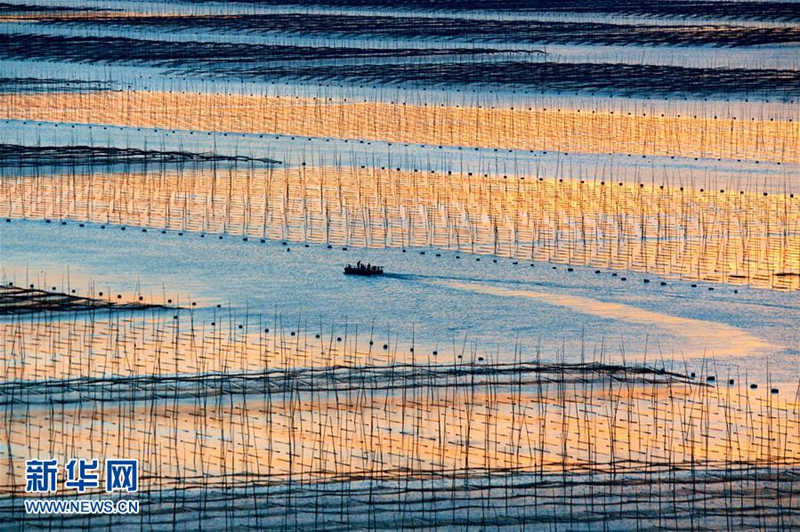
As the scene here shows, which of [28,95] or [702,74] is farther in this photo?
[702,74]

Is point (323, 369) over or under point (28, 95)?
under

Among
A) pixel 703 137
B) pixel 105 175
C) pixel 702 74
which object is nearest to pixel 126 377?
pixel 105 175

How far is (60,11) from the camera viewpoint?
42.3m

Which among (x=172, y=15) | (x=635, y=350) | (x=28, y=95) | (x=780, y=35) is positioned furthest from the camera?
(x=172, y=15)

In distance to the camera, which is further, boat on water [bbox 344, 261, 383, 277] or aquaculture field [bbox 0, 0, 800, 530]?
boat on water [bbox 344, 261, 383, 277]

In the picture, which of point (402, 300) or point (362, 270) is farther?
point (362, 270)

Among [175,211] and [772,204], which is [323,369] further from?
[772,204]

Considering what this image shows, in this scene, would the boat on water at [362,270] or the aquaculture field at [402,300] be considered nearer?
the aquaculture field at [402,300]

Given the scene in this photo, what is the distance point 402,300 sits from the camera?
14266 mm

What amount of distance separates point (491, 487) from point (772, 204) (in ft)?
28.7

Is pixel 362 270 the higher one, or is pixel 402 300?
pixel 362 270

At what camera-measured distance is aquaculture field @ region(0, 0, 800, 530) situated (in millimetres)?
10125

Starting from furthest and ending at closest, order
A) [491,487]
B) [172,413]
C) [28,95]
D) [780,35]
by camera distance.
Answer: [780,35], [28,95], [172,413], [491,487]

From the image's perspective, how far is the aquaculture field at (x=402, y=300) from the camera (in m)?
10.1
